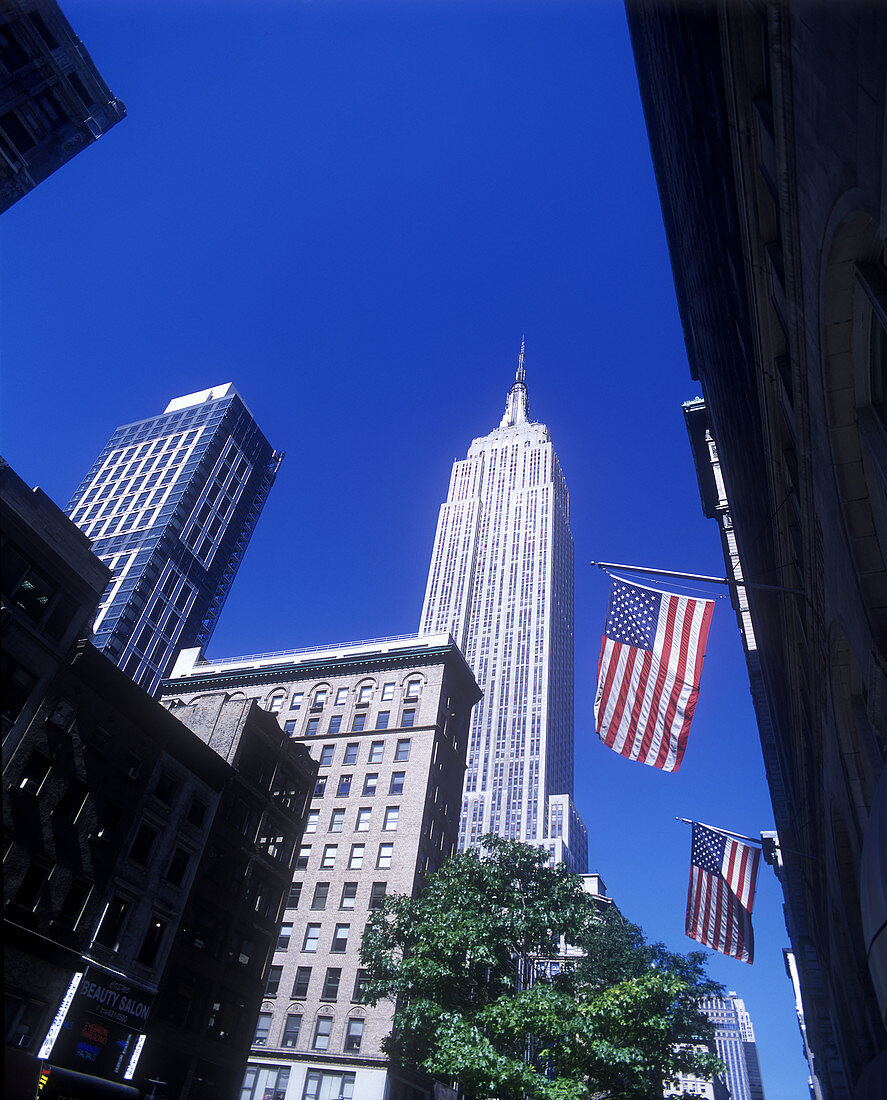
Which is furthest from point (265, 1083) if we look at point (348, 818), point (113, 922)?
point (113, 922)

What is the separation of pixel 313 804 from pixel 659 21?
1992 inches

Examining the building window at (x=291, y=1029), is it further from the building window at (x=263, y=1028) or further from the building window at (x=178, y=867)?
the building window at (x=178, y=867)

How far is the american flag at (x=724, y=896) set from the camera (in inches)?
833

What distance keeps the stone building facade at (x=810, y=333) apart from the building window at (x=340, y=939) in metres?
31.4

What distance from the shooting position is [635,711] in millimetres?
15078

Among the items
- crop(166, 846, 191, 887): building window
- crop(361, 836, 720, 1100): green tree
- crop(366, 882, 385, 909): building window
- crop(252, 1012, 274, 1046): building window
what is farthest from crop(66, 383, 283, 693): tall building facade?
crop(361, 836, 720, 1100): green tree

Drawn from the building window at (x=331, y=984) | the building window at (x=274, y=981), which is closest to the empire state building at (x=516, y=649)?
the building window at (x=274, y=981)

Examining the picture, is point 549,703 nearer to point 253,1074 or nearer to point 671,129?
point 253,1074

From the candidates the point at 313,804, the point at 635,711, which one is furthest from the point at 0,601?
the point at 313,804

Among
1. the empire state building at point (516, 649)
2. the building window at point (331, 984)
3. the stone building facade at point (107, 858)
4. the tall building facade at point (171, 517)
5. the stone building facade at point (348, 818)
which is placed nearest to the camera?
the stone building facade at point (107, 858)

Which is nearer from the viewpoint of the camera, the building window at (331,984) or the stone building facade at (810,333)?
the stone building facade at (810,333)

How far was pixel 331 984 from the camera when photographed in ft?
148

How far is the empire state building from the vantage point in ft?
491

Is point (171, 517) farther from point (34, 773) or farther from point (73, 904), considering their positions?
point (73, 904)
